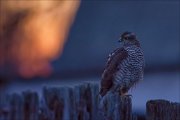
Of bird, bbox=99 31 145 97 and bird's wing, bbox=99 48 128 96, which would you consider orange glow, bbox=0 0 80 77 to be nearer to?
bird, bbox=99 31 145 97

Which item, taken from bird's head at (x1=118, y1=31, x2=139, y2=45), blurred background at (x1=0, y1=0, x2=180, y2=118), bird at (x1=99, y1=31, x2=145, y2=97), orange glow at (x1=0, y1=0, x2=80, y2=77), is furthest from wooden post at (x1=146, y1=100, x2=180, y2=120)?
orange glow at (x1=0, y1=0, x2=80, y2=77)

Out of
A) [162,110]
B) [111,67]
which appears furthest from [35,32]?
[162,110]

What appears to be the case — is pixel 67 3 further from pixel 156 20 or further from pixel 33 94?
pixel 33 94

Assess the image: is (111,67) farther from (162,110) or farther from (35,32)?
(35,32)

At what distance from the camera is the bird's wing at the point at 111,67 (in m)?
6.45

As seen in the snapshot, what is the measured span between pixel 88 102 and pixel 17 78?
24.0 ft

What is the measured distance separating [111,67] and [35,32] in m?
6.07

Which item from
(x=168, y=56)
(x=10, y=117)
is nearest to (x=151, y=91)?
(x=168, y=56)

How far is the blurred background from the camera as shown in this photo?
36.6 ft

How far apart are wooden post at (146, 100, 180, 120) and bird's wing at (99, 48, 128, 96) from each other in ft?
5.21

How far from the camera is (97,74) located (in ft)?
37.7

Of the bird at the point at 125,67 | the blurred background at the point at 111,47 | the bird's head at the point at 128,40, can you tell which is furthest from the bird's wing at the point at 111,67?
the blurred background at the point at 111,47

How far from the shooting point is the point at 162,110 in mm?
4555

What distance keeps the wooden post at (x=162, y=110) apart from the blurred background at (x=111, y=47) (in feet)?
20.3
